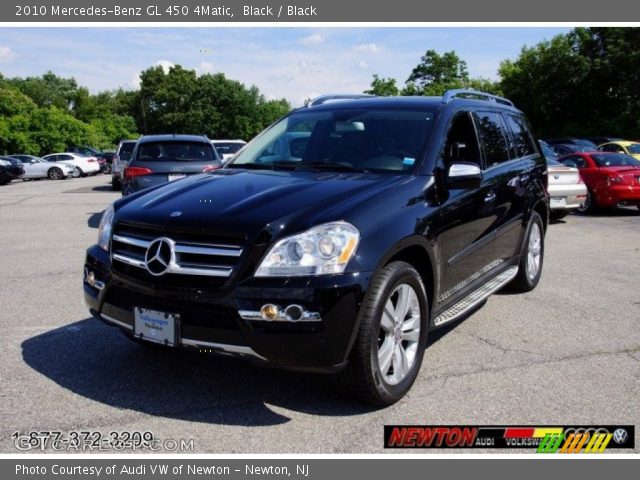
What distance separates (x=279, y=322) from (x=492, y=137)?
Result: 3.09 meters

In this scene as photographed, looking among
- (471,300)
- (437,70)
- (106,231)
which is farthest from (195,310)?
(437,70)

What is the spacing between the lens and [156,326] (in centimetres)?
340

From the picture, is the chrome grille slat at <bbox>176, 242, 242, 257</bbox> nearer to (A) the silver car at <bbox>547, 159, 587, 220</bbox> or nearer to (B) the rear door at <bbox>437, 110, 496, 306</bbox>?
(B) the rear door at <bbox>437, 110, 496, 306</bbox>

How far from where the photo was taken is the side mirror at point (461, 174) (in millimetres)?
4090

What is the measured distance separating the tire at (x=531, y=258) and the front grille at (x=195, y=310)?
3784 millimetres

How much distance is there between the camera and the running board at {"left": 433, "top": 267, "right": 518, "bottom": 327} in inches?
167

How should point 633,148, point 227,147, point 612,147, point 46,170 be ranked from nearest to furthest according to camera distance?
point 227,147, point 633,148, point 612,147, point 46,170

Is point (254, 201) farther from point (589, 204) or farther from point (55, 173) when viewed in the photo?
point (55, 173)

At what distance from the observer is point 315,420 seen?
→ 3480 mm

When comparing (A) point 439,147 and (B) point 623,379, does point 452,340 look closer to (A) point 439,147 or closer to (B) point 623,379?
(B) point 623,379

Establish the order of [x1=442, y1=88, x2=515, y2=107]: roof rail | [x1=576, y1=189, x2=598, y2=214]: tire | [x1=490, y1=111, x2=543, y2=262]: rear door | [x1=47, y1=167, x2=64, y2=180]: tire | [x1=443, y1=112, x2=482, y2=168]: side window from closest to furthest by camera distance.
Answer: [x1=443, y1=112, x2=482, y2=168]: side window → [x1=442, y1=88, x2=515, y2=107]: roof rail → [x1=490, y1=111, x2=543, y2=262]: rear door → [x1=576, y1=189, x2=598, y2=214]: tire → [x1=47, y1=167, x2=64, y2=180]: tire

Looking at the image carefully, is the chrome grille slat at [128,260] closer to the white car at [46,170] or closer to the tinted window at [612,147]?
the tinted window at [612,147]

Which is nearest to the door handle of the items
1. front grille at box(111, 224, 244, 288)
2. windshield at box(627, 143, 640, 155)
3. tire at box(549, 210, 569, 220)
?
front grille at box(111, 224, 244, 288)

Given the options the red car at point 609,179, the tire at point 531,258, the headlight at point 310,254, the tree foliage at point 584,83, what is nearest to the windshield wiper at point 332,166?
the headlight at point 310,254
